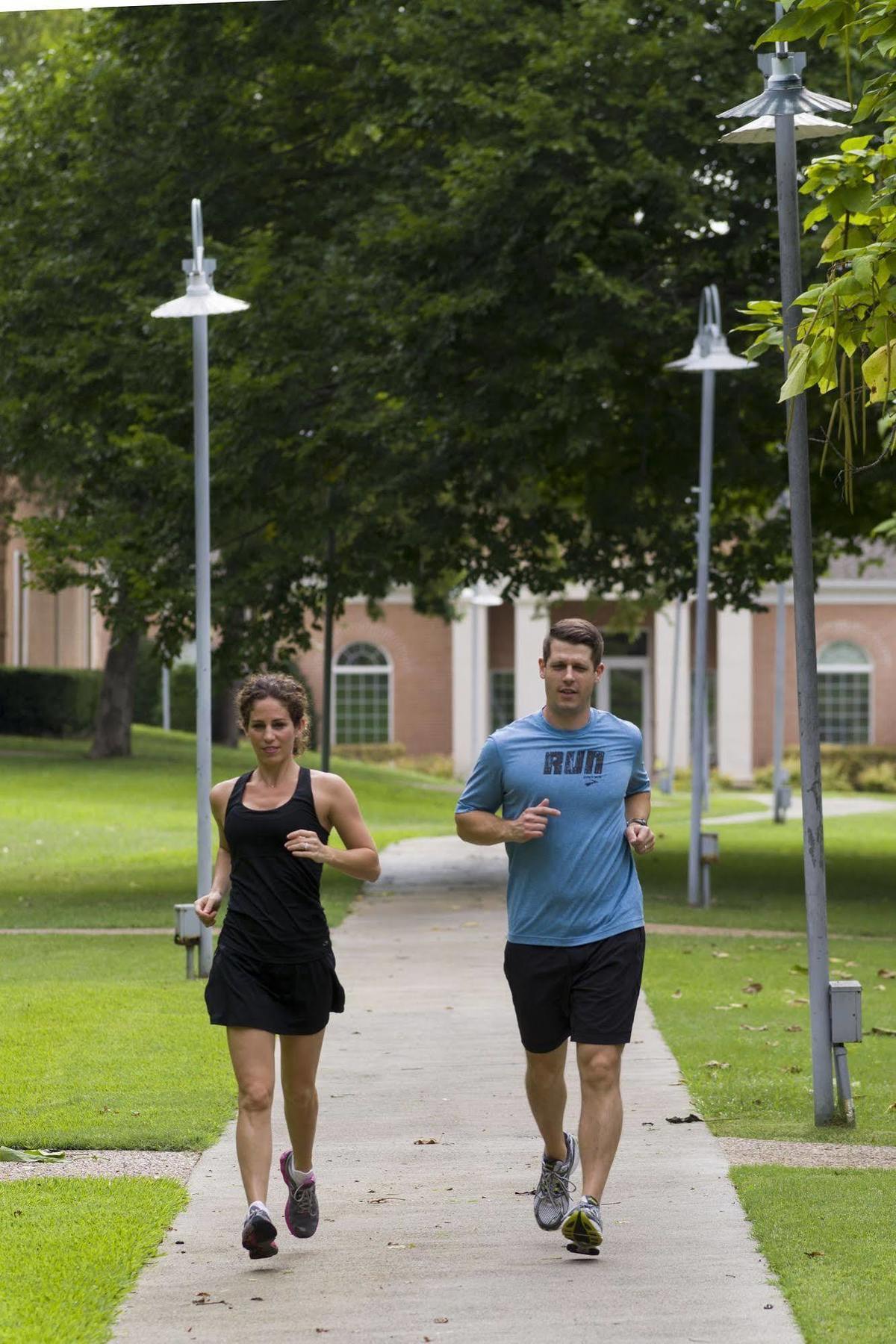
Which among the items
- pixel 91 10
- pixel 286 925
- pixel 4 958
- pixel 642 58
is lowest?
pixel 4 958

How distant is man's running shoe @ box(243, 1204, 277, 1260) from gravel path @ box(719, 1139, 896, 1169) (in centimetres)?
223

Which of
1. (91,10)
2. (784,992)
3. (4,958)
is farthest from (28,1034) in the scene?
(91,10)

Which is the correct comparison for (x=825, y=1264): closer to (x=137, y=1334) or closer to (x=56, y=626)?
(x=137, y=1334)

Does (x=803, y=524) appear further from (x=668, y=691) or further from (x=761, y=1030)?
(x=668, y=691)

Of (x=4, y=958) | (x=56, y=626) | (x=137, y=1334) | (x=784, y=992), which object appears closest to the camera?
(x=137, y=1334)

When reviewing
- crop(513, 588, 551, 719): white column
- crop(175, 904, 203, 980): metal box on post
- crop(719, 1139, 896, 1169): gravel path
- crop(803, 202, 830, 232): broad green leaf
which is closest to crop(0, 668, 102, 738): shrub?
crop(513, 588, 551, 719): white column

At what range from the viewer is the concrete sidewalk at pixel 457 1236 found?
556cm

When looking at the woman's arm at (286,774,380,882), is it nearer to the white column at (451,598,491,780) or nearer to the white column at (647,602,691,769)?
the white column at (647,602,691,769)

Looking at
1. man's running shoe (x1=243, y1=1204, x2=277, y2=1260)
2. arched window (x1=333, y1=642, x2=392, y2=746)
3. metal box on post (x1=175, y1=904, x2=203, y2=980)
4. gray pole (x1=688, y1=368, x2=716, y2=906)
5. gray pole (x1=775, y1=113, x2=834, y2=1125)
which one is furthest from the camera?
arched window (x1=333, y1=642, x2=392, y2=746)

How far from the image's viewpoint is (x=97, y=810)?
104 ft

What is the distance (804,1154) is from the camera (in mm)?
7922

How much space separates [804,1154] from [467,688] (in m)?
44.4

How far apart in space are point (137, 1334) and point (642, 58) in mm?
15211

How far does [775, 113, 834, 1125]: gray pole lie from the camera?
28.7 feet
